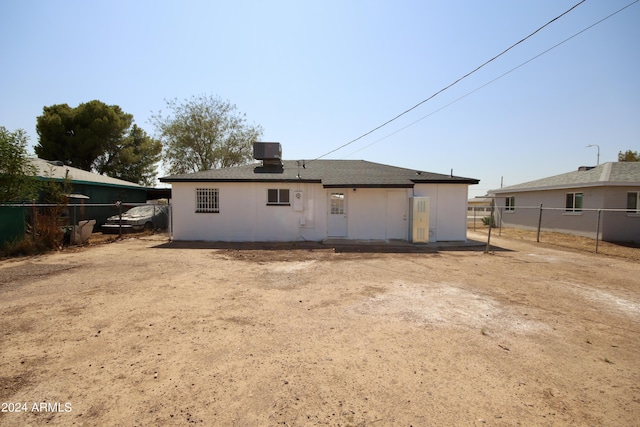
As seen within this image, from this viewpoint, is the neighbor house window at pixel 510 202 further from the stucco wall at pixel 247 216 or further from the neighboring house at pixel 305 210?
the stucco wall at pixel 247 216

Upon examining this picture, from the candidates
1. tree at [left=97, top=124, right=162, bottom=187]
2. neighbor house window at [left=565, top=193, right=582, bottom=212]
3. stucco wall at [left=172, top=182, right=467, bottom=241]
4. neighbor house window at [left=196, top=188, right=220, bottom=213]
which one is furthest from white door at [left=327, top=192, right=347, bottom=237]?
tree at [left=97, top=124, right=162, bottom=187]

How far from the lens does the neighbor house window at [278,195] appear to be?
13.3m

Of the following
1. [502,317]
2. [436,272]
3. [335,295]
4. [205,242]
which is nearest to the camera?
[502,317]

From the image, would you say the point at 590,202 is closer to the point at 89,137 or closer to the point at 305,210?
the point at 305,210

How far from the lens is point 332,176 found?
13.8m

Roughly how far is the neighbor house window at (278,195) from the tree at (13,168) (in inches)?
340

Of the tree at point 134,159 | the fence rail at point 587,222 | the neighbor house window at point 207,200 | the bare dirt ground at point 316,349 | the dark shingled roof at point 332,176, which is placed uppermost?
the tree at point 134,159

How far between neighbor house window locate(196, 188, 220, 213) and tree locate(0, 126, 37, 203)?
5.67 metres

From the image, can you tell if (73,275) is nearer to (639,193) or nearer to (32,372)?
(32,372)

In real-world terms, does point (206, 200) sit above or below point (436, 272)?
above

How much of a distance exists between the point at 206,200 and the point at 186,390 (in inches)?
452

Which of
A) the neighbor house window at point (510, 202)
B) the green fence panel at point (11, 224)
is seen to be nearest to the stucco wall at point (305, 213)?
the green fence panel at point (11, 224)

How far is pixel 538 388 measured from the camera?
2920mm

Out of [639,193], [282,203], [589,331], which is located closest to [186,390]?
[589,331]
